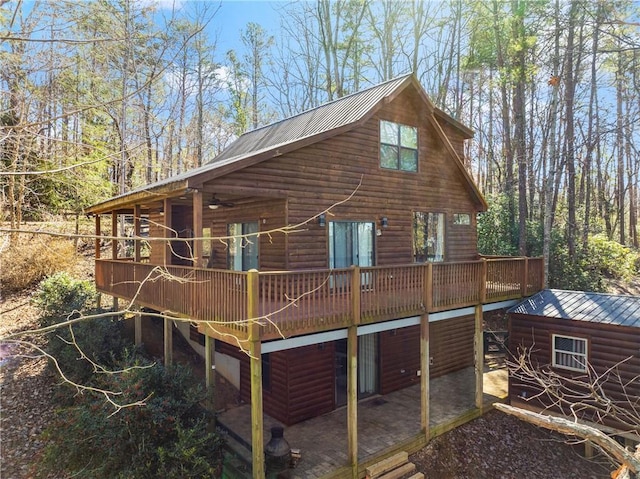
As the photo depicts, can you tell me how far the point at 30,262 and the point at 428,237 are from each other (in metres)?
16.1

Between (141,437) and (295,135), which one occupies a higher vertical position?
(295,135)

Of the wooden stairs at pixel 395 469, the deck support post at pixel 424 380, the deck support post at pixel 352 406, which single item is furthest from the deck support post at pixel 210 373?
the deck support post at pixel 424 380

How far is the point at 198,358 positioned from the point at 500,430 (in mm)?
9251

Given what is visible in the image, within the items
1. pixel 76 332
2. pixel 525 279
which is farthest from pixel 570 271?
pixel 76 332

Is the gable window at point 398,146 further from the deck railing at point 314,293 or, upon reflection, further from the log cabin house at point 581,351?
the log cabin house at point 581,351

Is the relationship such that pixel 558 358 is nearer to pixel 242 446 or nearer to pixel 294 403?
pixel 294 403

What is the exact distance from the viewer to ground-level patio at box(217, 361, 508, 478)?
8050 millimetres

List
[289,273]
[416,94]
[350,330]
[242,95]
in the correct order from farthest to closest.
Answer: [242,95] → [416,94] → [350,330] → [289,273]

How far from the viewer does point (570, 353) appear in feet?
33.5

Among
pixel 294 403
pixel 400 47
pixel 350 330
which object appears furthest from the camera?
pixel 400 47

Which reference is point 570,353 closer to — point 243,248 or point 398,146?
point 398,146

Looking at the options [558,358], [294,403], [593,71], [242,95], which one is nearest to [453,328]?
[558,358]

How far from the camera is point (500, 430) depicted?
1032cm

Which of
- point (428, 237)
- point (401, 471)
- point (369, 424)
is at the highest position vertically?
point (428, 237)
